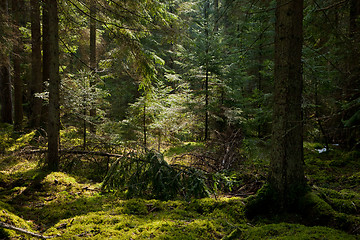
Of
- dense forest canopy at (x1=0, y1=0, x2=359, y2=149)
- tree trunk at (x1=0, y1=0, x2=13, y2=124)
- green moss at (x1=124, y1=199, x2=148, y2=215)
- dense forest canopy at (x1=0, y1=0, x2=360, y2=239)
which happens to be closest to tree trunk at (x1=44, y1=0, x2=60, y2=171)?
dense forest canopy at (x1=0, y1=0, x2=360, y2=239)

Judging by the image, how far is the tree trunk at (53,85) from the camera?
16.6ft

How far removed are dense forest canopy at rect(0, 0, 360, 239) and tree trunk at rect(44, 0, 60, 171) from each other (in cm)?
2

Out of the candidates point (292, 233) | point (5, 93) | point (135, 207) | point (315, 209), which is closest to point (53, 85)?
point (135, 207)

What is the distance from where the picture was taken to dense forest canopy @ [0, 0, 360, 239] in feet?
11.5

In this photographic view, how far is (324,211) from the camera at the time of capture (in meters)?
3.18

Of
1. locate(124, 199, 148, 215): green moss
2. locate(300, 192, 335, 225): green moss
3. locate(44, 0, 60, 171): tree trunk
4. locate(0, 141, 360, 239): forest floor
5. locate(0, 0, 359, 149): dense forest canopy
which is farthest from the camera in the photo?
locate(0, 0, 359, 149): dense forest canopy

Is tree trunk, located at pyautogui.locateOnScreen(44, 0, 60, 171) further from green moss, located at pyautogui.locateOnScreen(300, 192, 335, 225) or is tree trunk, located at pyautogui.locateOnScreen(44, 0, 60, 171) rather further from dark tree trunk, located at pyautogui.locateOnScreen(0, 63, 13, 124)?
dark tree trunk, located at pyautogui.locateOnScreen(0, 63, 13, 124)

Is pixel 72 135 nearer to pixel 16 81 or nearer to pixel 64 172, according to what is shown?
pixel 64 172

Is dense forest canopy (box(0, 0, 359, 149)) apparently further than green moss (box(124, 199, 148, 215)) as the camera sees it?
Yes

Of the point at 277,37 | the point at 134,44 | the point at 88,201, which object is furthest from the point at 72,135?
the point at 277,37

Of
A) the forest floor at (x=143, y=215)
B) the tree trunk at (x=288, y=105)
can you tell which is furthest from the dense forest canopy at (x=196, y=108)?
the forest floor at (x=143, y=215)

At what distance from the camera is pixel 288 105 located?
11.3 ft

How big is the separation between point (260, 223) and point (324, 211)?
0.90 meters

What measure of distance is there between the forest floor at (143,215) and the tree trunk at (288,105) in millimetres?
401
